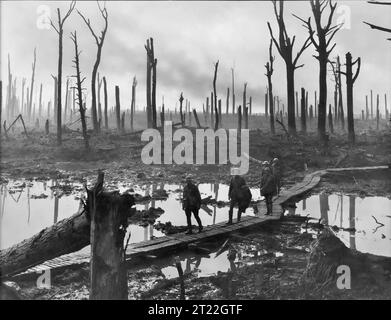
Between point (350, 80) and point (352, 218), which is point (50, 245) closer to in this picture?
point (352, 218)

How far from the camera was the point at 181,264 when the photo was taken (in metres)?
7.07

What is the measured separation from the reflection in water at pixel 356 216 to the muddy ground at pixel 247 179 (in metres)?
0.91

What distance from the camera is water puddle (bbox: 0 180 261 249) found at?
30.2 feet

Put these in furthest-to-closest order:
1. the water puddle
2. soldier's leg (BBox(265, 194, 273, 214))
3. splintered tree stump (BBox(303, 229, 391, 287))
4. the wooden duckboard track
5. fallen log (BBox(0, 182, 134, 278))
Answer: soldier's leg (BBox(265, 194, 273, 214)) < the water puddle < the wooden duckboard track < splintered tree stump (BBox(303, 229, 391, 287)) < fallen log (BBox(0, 182, 134, 278))

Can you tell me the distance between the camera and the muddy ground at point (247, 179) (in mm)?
5484

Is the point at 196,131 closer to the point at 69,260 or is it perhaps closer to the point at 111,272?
the point at 69,260

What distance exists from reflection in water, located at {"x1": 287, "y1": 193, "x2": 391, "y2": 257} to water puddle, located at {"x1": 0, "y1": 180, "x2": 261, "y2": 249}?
85.0 inches

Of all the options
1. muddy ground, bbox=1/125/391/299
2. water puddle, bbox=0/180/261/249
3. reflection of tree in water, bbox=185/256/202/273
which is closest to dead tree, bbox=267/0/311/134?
muddy ground, bbox=1/125/391/299

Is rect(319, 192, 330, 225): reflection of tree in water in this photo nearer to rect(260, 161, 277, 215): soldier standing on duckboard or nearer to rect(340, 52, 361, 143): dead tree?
rect(260, 161, 277, 215): soldier standing on duckboard

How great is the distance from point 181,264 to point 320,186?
1046cm

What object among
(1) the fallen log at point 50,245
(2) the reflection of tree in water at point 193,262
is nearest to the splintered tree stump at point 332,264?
(2) the reflection of tree in water at point 193,262

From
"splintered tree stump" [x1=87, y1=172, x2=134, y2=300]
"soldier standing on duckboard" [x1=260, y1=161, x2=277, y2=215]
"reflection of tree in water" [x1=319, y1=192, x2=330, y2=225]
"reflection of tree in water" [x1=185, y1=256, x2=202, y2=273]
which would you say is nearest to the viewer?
"splintered tree stump" [x1=87, y1=172, x2=134, y2=300]

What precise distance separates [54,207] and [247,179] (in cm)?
933

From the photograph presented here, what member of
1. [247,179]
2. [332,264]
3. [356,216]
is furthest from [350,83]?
[332,264]
